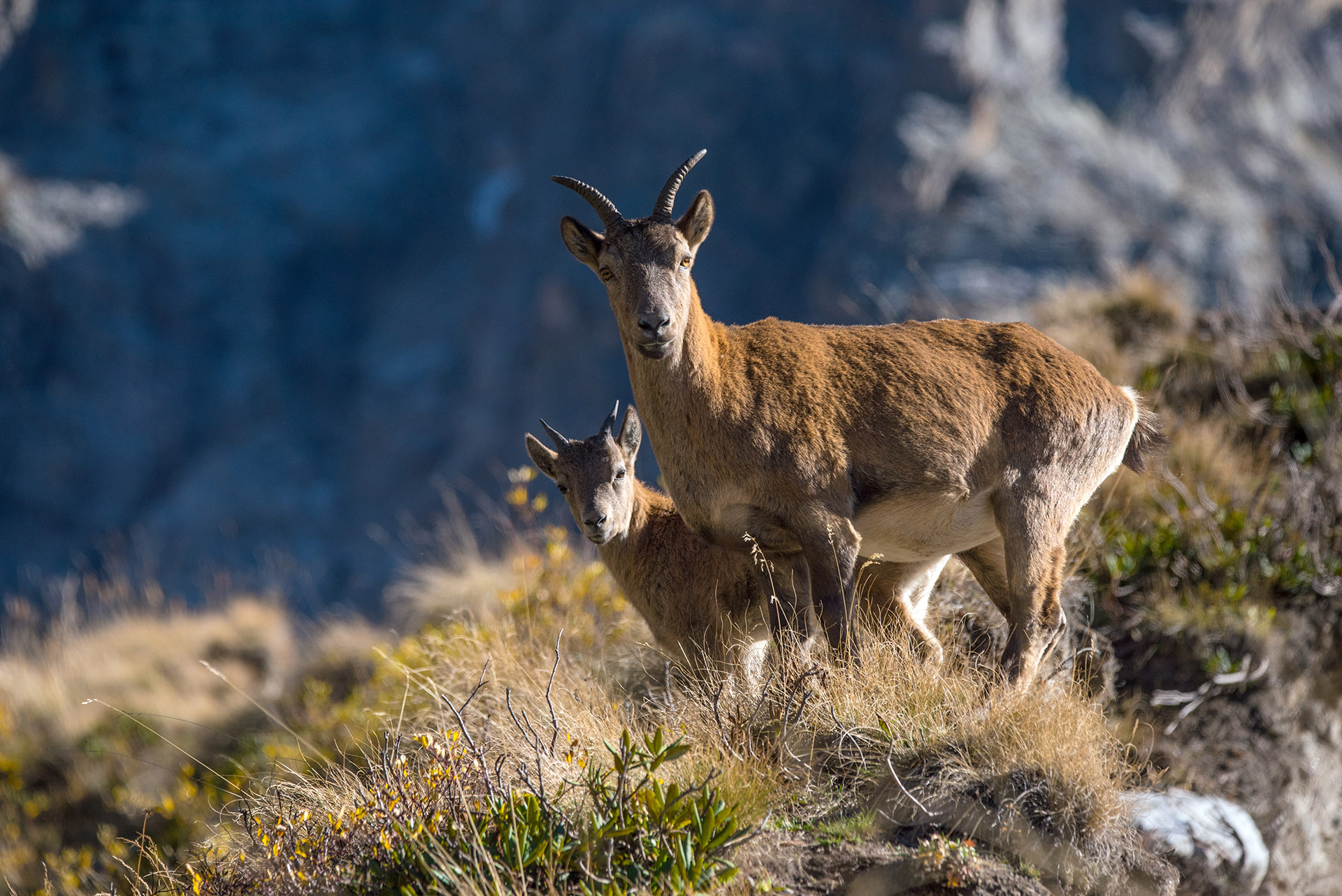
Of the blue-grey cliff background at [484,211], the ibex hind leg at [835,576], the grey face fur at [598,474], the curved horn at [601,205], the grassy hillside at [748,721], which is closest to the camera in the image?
the grassy hillside at [748,721]

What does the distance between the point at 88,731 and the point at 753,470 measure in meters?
11.3

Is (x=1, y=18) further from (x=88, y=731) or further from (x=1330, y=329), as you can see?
(x=1330, y=329)

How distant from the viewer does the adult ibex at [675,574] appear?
609 cm

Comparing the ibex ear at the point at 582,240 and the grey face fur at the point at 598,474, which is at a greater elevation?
the ibex ear at the point at 582,240

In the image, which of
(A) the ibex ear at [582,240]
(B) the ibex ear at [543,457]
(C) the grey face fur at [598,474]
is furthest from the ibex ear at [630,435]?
(A) the ibex ear at [582,240]

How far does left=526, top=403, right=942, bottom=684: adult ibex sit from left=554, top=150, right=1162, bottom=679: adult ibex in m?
0.48

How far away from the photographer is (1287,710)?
8031mm

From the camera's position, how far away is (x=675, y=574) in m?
6.30

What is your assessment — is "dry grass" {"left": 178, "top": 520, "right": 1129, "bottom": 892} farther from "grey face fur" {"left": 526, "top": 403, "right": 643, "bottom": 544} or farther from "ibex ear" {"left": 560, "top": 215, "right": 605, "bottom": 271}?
"ibex ear" {"left": 560, "top": 215, "right": 605, "bottom": 271}

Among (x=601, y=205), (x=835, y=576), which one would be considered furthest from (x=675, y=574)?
(x=601, y=205)

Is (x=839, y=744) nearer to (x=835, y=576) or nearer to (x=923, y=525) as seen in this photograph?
(x=835, y=576)

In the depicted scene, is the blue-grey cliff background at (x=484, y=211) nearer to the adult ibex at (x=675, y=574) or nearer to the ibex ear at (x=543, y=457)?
the adult ibex at (x=675, y=574)

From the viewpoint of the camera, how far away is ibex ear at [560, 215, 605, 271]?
5703 millimetres

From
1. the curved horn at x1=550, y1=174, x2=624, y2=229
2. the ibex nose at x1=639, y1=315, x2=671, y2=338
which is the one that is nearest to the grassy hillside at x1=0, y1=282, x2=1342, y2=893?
the ibex nose at x1=639, y1=315, x2=671, y2=338
